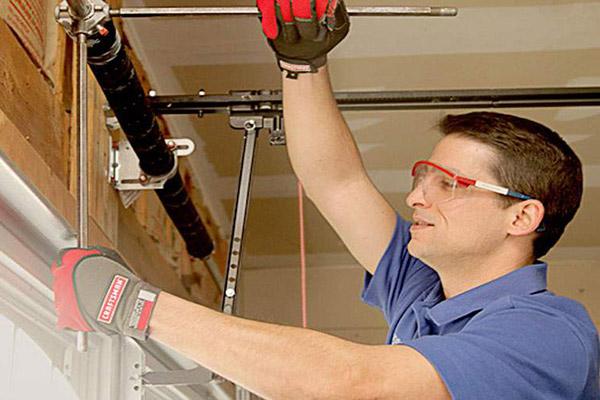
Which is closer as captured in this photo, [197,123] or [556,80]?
[556,80]

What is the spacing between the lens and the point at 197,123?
4031 mm

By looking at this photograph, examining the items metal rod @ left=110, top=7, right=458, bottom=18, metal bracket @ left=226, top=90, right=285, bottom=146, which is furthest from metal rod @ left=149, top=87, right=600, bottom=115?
metal rod @ left=110, top=7, right=458, bottom=18

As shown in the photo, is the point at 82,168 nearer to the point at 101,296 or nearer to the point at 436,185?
the point at 101,296

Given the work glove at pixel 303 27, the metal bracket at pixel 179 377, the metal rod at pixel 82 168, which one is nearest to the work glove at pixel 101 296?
the metal rod at pixel 82 168

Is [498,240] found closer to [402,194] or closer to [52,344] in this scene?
[52,344]

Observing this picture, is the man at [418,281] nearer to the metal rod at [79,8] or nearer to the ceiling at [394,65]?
the metal rod at [79,8]

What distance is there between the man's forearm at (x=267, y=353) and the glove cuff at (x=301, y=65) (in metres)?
0.71

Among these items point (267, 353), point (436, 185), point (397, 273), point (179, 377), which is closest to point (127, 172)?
point (179, 377)

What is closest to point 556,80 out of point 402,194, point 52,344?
point 402,194

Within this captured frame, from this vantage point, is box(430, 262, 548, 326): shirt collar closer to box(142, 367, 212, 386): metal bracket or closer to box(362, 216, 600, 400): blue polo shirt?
box(362, 216, 600, 400): blue polo shirt

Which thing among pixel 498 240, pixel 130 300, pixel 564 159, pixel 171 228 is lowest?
pixel 130 300

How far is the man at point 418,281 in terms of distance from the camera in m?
1.80

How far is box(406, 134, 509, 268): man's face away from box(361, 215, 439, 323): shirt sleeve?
171mm

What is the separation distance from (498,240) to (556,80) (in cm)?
157
